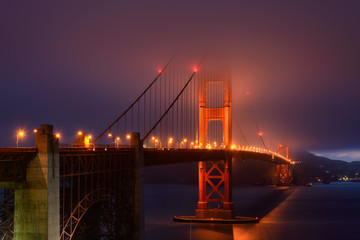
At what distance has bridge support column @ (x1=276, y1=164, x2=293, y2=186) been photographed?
188 metres

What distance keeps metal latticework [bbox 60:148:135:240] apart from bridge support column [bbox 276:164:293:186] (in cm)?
16109

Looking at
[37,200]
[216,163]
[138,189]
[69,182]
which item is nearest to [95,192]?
[69,182]

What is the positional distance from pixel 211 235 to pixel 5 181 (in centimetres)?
3774

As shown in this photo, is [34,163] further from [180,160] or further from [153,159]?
[180,160]

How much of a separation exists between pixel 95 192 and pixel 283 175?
16654 centimetres

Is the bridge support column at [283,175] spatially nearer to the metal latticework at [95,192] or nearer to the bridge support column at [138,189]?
the bridge support column at [138,189]

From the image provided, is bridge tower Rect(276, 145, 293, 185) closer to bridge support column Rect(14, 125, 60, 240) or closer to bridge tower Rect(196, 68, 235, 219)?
bridge tower Rect(196, 68, 235, 219)

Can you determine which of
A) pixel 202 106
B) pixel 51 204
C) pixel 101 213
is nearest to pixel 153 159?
pixel 101 213

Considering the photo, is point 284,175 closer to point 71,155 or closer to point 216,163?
point 216,163

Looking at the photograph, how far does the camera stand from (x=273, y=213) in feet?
279

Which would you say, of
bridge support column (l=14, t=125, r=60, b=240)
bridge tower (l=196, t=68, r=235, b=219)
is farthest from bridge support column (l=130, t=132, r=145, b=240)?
bridge tower (l=196, t=68, r=235, b=219)

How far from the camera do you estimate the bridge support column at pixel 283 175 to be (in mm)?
188000

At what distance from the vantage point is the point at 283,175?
7407 inches

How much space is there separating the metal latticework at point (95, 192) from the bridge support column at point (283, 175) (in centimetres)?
16109
